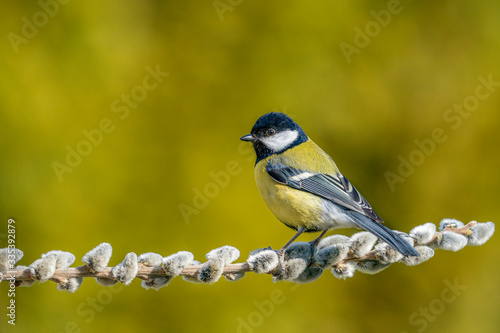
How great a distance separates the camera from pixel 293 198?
6.36 feet

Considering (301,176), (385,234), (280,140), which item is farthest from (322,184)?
(385,234)

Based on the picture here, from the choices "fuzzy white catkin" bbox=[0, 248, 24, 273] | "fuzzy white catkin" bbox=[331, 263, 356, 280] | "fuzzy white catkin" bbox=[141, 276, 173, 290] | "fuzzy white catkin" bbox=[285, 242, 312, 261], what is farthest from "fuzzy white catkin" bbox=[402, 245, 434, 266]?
"fuzzy white catkin" bbox=[0, 248, 24, 273]

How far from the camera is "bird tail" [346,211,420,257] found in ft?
3.95

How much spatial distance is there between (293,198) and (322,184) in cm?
14

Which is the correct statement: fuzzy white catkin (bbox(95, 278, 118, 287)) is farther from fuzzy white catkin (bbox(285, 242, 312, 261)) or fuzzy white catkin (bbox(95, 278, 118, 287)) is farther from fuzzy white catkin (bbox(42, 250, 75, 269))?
fuzzy white catkin (bbox(285, 242, 312, 261))

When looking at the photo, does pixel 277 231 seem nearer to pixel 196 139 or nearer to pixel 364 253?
pixel 196 139

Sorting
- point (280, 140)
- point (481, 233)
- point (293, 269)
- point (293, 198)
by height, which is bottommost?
point (481, 233)

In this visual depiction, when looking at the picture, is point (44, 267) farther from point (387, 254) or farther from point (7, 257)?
point (387, 254)

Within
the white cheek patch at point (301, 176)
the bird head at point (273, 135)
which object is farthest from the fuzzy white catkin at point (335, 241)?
the bird head at point (273, 135)

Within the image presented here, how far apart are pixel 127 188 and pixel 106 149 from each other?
25cm

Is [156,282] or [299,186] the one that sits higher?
[299,186]

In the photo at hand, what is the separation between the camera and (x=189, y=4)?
3.40 m

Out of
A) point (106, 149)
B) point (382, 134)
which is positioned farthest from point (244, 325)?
point (382, 134)

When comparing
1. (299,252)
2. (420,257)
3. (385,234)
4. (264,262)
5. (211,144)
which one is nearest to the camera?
(264,262)
